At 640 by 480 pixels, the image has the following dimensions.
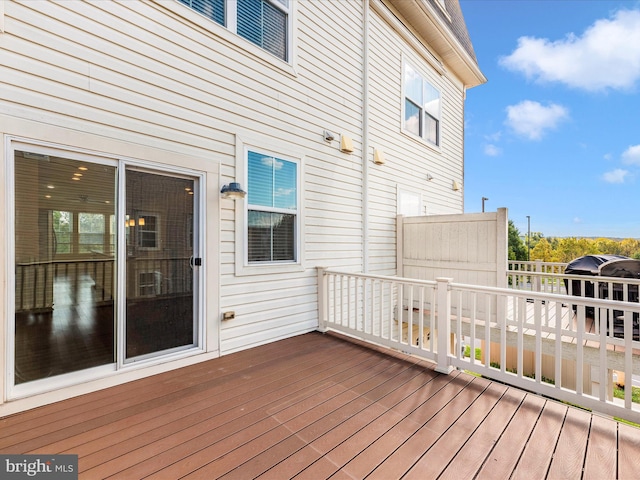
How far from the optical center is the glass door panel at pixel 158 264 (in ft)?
8.64

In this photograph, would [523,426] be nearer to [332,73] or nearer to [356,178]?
[356,178]

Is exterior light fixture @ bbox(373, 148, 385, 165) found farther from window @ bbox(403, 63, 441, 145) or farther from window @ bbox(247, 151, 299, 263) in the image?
window @ bbox(247, 151, 299, 263)

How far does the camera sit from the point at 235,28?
329cm

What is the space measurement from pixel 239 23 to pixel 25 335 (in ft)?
12.0

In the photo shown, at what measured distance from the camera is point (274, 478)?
1.51 meters

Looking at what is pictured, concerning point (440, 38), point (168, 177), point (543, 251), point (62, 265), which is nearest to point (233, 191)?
point (168, 177)

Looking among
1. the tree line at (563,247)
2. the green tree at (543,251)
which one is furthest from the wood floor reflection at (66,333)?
the green tree at (543,251)

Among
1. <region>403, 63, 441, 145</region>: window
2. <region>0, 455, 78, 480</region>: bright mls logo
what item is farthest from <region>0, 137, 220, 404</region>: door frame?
<region>403, 63, 441, 145</region>: window

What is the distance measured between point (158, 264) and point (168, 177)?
0.86 m

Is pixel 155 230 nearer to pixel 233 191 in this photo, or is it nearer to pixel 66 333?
pixel 233 191

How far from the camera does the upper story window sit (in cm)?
315

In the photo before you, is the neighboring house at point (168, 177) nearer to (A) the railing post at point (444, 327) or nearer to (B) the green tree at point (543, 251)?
(A) the railing post at point (444, 327)

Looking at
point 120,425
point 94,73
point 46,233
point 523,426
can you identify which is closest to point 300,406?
point 120,425

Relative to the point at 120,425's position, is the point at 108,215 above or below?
above
